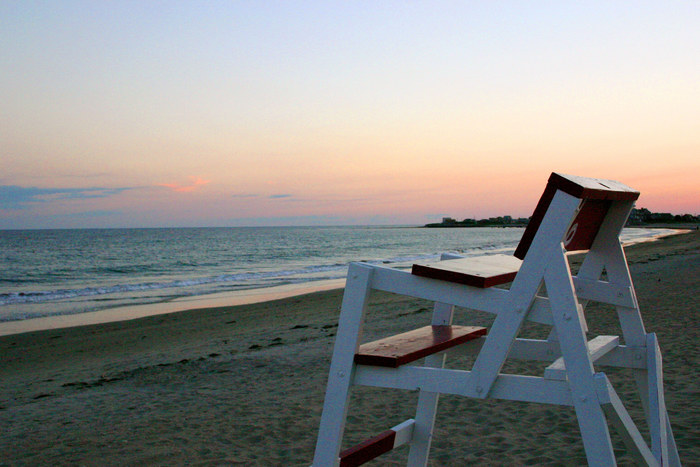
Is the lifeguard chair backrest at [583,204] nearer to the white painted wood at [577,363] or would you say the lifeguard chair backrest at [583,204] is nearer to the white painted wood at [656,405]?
the white painted wood at [577,363]

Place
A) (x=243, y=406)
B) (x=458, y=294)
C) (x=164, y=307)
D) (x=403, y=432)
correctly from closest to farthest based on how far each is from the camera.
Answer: (x=458, y=294)
(x=403, y=432)
(x=243, y=406)
(x=164, y=307)

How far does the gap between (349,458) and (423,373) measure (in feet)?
1.37

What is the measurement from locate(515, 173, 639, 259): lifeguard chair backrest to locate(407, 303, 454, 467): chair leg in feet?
2.21

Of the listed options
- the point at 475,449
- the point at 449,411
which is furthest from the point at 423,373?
the point at 449,411

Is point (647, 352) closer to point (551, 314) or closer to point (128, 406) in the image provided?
point (551, 314)

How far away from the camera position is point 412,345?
7.14 ft

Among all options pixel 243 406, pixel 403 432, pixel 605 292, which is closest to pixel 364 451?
pixel 403 432

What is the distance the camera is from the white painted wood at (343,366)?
197 centimetres

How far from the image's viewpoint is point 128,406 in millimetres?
5586

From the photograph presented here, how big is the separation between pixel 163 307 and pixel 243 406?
449 inches

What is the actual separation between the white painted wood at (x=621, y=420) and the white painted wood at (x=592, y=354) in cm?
11

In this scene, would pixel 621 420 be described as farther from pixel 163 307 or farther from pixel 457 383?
pixel 163 307

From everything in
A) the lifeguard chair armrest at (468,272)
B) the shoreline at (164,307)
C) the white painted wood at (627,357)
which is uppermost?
the lifeguard chair armrest at (468,272)

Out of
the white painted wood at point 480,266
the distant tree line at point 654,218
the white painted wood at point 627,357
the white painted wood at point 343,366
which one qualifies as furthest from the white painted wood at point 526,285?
the distant tree line at point 654,218
